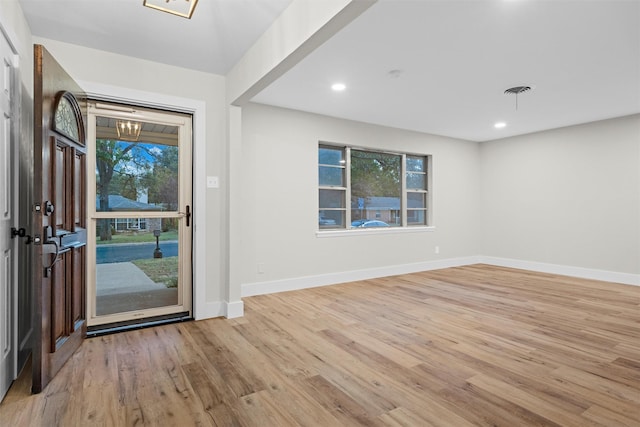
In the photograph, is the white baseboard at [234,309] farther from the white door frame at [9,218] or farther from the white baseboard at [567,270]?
the white baseboard at [567,270]

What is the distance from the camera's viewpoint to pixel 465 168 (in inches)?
266

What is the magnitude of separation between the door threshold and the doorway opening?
2 cm

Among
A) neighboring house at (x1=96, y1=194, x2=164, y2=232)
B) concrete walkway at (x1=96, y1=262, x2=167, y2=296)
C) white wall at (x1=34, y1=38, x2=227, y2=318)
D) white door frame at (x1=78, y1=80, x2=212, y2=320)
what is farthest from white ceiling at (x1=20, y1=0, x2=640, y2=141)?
concrete walkway at (x1=96, y1=262, x2=167, y2=296)

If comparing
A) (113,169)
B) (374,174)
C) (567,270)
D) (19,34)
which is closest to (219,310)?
(113,169)

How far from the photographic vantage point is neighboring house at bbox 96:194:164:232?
10.3 feet

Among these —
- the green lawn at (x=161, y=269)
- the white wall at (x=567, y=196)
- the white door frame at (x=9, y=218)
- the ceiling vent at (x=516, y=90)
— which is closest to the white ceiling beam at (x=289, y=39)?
the white door frame at (x=9, y=218)

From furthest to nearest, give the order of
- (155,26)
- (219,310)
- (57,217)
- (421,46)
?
(219,310), (421,46), (155,26), (57,217)

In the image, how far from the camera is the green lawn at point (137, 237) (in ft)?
10.4

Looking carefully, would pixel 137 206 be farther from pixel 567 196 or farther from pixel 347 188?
pixel 567 196

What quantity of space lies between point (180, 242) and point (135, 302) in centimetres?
78

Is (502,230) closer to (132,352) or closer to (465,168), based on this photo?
(465,168)

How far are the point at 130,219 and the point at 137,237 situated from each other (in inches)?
7.5

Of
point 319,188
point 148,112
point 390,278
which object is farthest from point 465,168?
point 148,112

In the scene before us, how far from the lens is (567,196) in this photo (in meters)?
5.64
